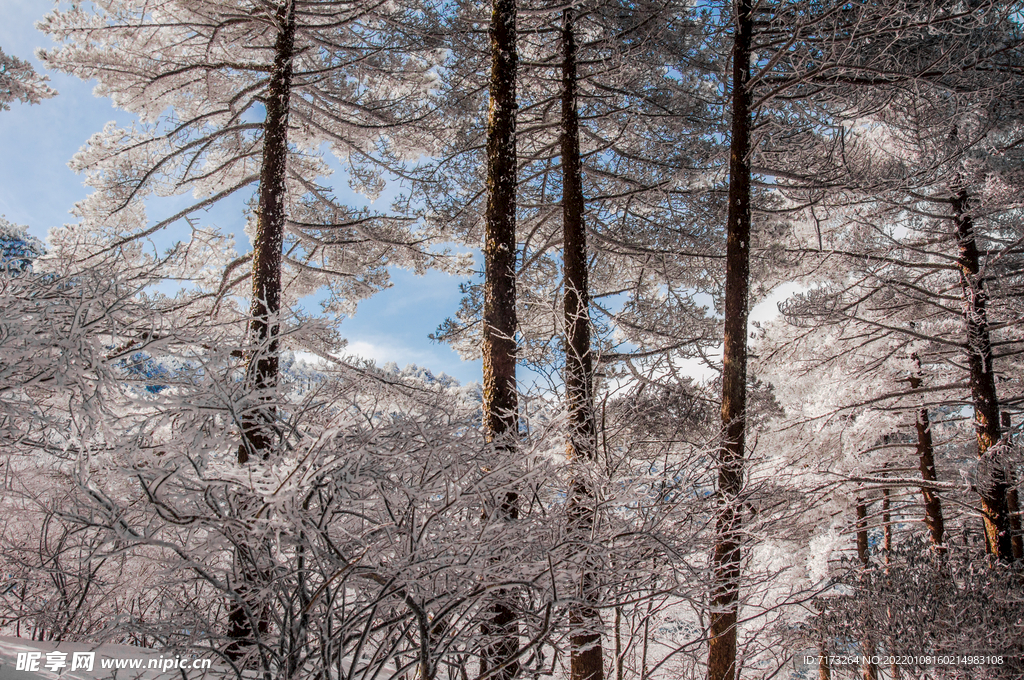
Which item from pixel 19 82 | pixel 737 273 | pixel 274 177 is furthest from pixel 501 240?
pixel 19 82

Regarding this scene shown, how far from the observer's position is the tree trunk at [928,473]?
398 inches

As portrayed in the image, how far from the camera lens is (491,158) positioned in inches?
215

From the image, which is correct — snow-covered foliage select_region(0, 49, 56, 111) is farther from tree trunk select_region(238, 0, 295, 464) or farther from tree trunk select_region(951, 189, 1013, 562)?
tree trunk select_region(951, 189, 1013, 562)

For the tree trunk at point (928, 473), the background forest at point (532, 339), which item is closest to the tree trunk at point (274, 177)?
the background forest at point (532, 339)

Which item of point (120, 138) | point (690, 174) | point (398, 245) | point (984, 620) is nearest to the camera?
point (984, 620)

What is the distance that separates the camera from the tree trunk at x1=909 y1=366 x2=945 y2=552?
10099mm

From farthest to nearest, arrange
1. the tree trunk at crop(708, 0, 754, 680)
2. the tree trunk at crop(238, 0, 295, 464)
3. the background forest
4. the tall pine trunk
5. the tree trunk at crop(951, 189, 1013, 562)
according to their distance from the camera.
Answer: the tree trunk at crop(951, 189, 1013, 562), the tree trunk at crop(238, 0, 295, 464), the tree trunk at crop(708, 0, 754, 680), the tall pine trunk, the background forest

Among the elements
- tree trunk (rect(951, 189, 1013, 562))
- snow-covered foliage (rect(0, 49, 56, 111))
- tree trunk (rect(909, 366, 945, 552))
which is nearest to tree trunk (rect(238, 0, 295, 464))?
snow-covered foliage (rect(0, 49, 56, 111))

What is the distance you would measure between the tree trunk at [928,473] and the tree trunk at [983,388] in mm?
1750

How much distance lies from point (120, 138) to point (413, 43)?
191 inches

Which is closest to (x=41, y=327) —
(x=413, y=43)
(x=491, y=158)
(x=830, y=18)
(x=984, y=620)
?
(x=491, y=158)

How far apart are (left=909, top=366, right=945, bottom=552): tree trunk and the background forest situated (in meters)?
0.09

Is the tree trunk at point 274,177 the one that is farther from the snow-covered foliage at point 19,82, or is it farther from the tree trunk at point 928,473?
the tree trunk at point 928,473

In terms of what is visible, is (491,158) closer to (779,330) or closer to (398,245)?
(398,245)
